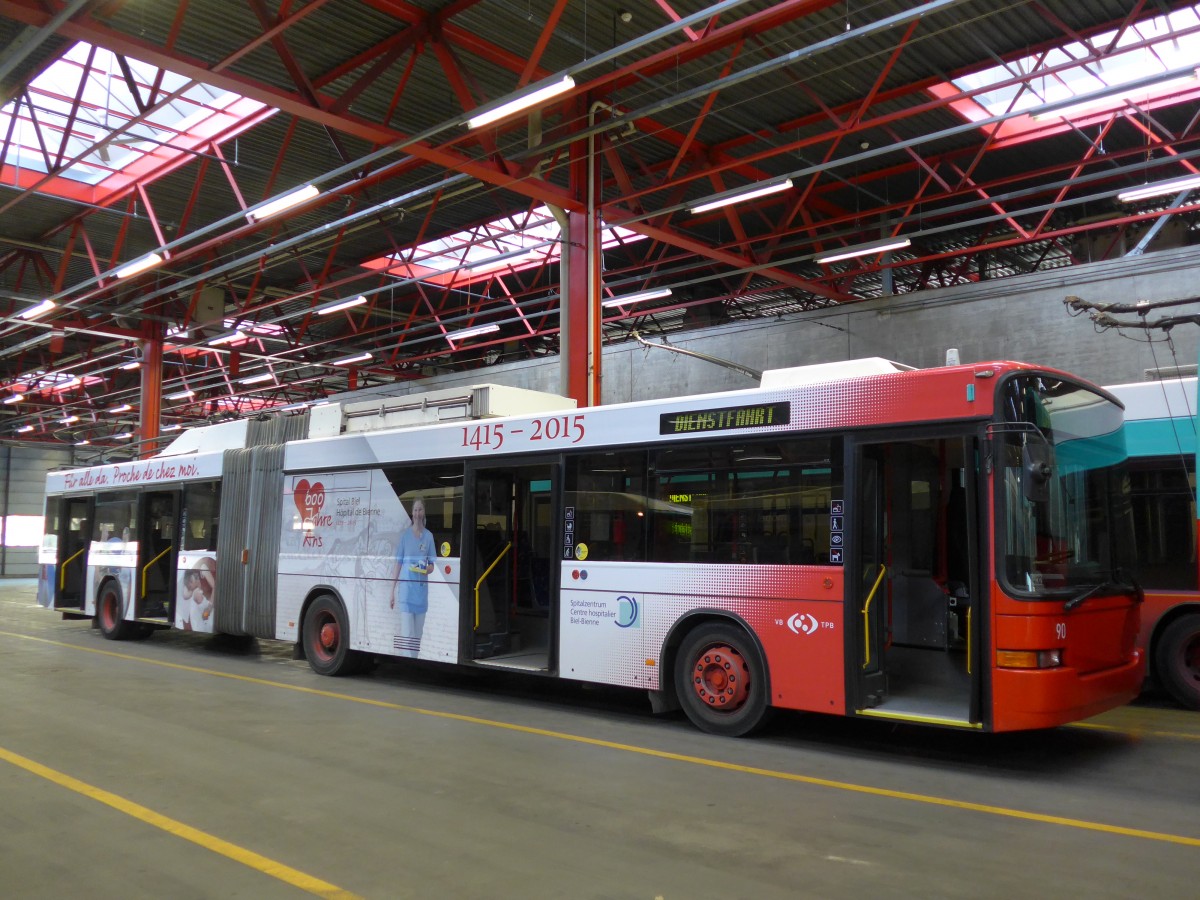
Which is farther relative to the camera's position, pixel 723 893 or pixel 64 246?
pixel 64 246

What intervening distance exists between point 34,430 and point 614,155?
4424 cm

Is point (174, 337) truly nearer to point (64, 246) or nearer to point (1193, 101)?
point (64, 246)

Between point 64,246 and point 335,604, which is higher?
point 64,246

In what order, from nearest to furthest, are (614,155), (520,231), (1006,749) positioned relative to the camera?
(1006,749) < (614,155) < (520,231)

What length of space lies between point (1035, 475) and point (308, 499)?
9444 mm

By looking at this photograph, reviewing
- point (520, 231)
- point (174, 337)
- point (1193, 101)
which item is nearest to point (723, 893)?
point (520, 231)

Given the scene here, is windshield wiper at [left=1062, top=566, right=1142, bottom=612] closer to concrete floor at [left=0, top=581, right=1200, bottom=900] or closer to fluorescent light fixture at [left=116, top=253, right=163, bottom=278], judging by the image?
concrete floor at [left=0, top=581, right=1200, bottom=900]

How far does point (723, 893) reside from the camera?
4.50 meters

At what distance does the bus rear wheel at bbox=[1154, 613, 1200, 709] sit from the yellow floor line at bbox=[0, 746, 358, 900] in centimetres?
909

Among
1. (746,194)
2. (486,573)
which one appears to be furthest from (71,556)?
(746,194)

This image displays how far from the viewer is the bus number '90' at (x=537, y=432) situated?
978 centimetres

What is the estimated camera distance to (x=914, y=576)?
8336 millimetres

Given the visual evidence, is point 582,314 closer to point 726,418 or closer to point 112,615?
point 726,418

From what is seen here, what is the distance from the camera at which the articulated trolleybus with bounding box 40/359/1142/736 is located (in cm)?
698
